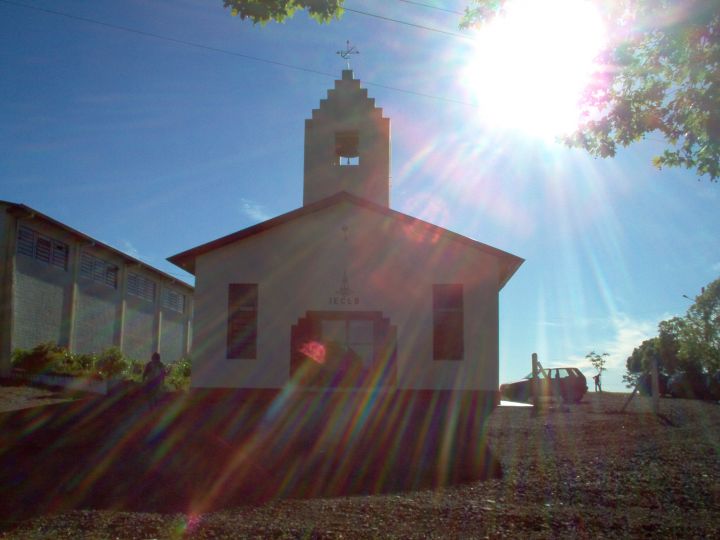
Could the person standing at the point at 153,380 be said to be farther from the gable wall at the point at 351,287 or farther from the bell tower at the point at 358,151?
the bell tower at the point at 358,151

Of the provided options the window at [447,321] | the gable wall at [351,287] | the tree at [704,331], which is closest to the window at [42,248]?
the gable wall at [351,287]

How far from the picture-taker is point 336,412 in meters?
15.1

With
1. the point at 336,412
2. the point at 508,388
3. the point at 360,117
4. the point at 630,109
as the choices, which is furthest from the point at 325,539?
the point at 508,388

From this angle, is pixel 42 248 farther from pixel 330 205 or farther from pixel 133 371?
pixel 330 205

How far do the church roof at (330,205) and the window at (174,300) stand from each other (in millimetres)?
19574

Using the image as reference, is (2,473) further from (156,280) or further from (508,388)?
(156,280)

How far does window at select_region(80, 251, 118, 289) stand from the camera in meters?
27.8

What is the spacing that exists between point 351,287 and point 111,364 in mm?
11493

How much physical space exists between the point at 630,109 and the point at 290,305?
972 centimetres

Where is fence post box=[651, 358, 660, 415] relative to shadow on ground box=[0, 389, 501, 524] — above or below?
above

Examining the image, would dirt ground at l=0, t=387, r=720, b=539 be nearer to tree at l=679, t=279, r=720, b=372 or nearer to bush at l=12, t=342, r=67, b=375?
bush at l=12, t=342, r=67, b=375

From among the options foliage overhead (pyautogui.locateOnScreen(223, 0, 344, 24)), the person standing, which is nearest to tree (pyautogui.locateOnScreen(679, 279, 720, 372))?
the person standing

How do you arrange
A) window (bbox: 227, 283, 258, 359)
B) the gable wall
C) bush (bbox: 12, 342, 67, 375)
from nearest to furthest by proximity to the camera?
the gable wall
window (bbox: 227, 283, 258, 359)
bush (bbox: 12, 342, 67, 375)

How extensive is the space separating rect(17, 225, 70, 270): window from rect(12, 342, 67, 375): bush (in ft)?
10.2
